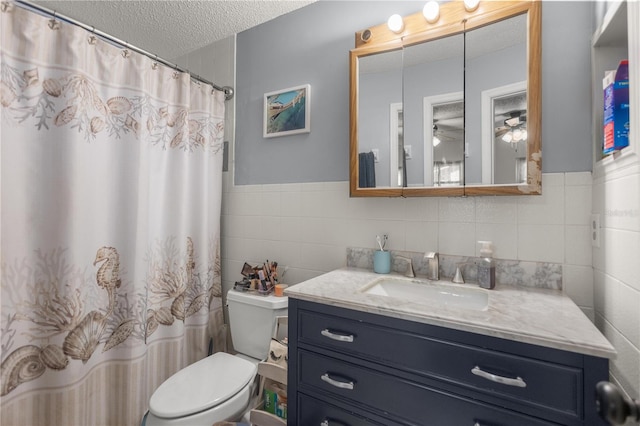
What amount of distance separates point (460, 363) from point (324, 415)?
53 cm

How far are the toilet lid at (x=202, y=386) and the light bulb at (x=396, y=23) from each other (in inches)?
68.5

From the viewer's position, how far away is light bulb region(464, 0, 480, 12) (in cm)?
125

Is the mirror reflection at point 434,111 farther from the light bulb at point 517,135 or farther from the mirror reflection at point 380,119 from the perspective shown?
the light bulb at point 517,135

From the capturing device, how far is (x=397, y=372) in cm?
93

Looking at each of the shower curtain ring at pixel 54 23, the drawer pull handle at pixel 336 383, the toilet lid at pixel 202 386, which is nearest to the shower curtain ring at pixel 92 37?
the shower curtain ring at pixel 54 23

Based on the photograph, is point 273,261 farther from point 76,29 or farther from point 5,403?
point 76,29

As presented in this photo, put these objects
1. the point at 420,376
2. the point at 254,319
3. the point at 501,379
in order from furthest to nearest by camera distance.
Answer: the point at 254,319, the point at 420,376, the point at 501,379

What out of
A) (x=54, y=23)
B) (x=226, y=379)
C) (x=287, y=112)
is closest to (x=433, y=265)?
(x=226, y=379)

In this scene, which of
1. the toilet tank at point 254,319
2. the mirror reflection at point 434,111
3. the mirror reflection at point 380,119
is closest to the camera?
the mirror reflection at point 434,111

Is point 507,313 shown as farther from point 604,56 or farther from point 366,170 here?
point 604,56

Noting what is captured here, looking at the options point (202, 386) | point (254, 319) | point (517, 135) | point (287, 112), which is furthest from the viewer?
point (287, 112)

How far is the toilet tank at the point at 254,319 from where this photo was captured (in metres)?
1.55

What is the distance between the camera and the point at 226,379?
4.50 ft

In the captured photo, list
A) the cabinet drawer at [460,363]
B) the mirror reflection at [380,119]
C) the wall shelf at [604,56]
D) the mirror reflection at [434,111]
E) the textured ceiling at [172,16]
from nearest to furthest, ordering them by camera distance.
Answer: the cabinet drawer at [460,363] → the wall shelf at [604,56] → the mirror reflection at [434,111] → the mirror reflection at [380,119] → the textured ceiling at [172,16]
